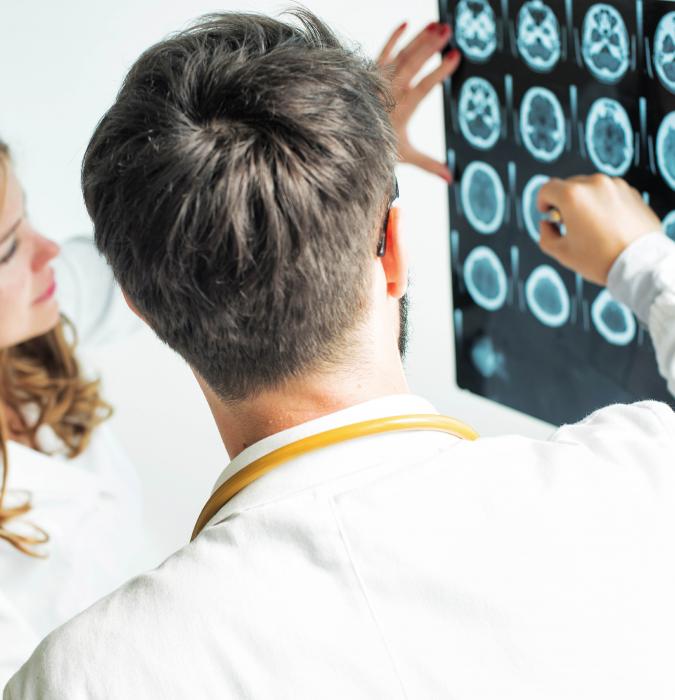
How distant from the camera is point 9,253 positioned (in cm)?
129

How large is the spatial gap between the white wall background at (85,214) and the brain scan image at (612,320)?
0.23 meters

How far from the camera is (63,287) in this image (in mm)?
1366

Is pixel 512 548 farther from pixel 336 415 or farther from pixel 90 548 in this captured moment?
pixel 90 548

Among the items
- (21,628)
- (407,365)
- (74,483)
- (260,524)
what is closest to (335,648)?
(260,524)

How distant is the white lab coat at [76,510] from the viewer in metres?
1.23

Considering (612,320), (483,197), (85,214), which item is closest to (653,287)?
(612,320)

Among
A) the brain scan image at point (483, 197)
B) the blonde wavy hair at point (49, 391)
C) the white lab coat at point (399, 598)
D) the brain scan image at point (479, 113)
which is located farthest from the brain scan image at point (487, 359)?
the white lab coat at point (399, 598)

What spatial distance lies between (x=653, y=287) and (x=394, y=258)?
37cm

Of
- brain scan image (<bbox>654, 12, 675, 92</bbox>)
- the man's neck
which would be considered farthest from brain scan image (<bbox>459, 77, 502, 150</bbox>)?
the man's neck

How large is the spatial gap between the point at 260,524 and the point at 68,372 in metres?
0.80

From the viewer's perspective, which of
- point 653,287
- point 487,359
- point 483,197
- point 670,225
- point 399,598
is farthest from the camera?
point 487,359

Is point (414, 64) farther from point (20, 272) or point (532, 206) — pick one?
point (20, 272)

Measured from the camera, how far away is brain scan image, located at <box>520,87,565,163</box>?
3.92 ft

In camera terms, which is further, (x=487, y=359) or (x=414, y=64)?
(x=487, y=359)
